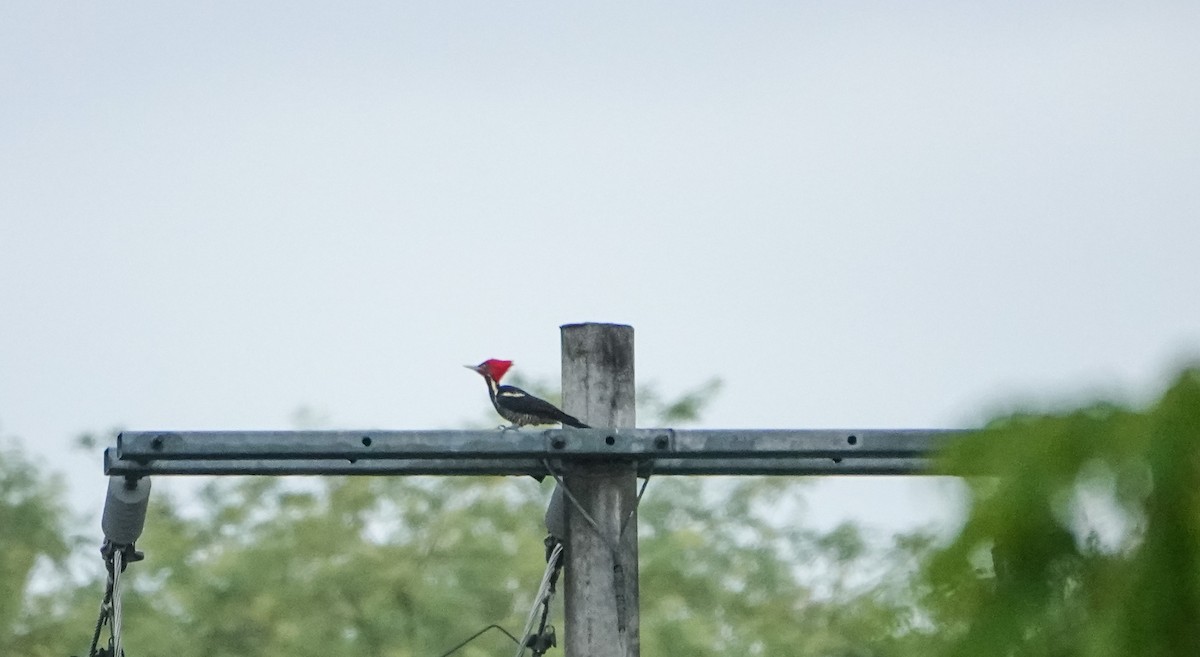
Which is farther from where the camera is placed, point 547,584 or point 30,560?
point 30,560

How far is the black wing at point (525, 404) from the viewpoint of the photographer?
22.9 feet

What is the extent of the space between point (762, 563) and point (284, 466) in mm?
16216

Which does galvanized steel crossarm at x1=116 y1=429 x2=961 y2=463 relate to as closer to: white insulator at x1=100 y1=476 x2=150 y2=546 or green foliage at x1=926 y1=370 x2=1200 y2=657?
white insulator at x1=100 y1=476 x2=150 y2=546

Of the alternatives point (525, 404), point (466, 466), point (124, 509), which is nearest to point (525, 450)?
point (466, 466)

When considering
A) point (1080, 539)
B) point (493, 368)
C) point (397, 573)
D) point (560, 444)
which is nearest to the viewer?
point (1080, 539)

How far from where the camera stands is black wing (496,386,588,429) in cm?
698

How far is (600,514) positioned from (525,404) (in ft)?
3.91

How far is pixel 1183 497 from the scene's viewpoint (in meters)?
2.99

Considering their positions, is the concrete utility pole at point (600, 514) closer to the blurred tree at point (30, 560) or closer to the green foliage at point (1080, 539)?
the green foliage at point (1080, 539)

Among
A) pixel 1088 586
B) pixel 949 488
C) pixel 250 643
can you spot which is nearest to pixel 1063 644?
pixel 1088 586

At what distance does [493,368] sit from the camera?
26.2 ft

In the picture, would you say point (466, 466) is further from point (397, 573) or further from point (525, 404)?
point (397, 573)

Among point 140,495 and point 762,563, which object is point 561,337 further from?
point 762,563

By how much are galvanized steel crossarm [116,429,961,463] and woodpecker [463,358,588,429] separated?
0.46 meters
